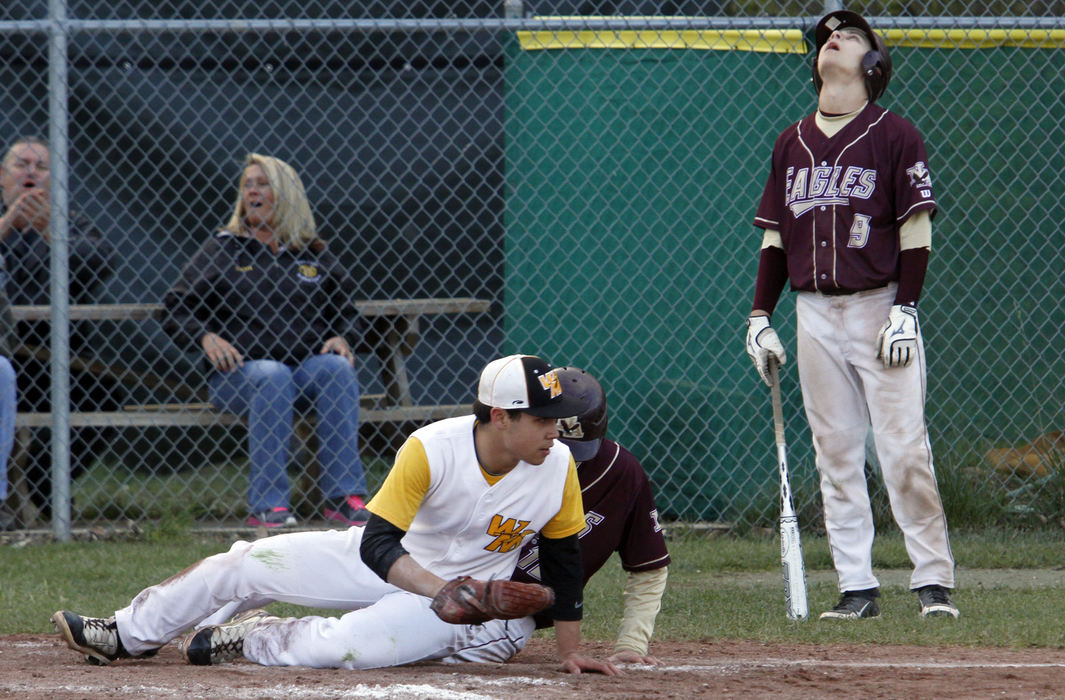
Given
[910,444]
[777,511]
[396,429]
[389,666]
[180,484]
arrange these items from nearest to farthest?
1. [389,666]
2. [910,444]
3. [777,511]
4. [396,429]
5. [180,484]

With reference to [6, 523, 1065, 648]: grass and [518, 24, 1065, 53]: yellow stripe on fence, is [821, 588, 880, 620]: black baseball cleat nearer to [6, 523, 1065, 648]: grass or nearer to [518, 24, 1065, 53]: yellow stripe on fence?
[6, 523, 1065, 648]: grass

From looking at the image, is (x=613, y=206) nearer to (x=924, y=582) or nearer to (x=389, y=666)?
(x=924, y=582)

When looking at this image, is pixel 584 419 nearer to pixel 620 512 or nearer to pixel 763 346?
pixel 620 512

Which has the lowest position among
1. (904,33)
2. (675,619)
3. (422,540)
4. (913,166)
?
(675,619)

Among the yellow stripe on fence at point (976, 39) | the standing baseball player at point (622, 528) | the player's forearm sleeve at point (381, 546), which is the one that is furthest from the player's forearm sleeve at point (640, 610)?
the yellow stripe on fence at point (976, 39)

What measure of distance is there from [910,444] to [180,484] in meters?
4.19

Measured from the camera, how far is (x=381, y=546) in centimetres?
Result: 325

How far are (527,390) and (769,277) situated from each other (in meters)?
1.69

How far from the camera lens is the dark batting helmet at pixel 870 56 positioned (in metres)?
4.45

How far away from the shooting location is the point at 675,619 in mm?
4383

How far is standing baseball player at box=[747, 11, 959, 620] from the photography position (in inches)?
169

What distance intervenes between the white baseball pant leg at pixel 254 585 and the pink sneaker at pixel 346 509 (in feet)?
7.45

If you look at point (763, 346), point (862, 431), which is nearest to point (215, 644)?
point (763, 346)

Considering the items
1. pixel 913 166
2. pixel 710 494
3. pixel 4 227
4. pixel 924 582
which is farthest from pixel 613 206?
pixel 4 227
